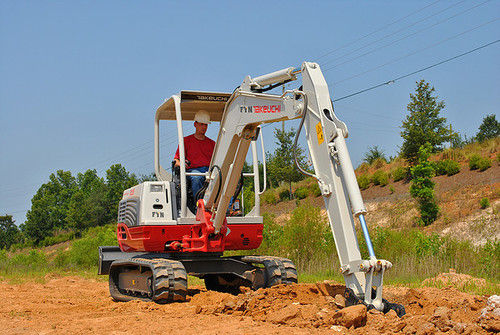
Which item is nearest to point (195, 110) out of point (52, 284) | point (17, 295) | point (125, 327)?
point (125, 327)

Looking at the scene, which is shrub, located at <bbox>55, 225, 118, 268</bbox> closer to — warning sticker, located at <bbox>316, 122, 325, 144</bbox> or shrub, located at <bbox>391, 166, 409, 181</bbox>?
warning sticker, located at <bbox>316, 122, 325, 144</bbox>

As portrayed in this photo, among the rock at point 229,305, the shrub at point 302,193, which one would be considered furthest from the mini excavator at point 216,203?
the shrub at point 302,193

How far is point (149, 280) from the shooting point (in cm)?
813

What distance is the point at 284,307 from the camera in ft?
19.9

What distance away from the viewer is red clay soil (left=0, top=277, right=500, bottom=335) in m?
4.85

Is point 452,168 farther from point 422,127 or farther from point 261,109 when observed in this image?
point 261,109

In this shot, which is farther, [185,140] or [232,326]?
[185,140]

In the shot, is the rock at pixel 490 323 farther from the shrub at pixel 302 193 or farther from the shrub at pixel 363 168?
the shrub at pixel 363 168

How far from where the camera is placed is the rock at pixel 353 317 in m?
4.91

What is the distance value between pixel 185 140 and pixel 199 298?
8.89 feet

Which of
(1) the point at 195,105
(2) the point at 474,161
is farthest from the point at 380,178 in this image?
(1) the point at 195,105

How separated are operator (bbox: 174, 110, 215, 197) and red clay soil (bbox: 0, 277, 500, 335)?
1.92 metres

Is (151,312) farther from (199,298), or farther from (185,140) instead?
(185,140)

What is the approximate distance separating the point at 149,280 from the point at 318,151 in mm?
3766
